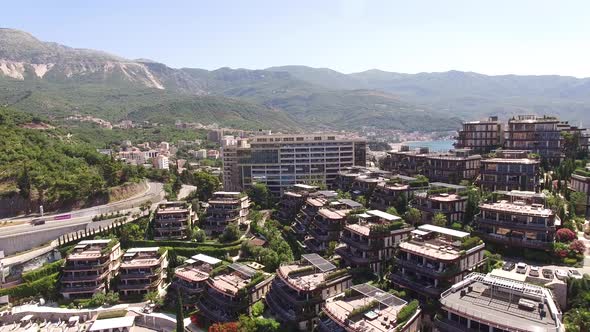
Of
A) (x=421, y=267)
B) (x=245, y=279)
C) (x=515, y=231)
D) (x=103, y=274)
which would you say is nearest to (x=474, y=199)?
(x=515, y=231)

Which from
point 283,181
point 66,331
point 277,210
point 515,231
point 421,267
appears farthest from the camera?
point 283,181

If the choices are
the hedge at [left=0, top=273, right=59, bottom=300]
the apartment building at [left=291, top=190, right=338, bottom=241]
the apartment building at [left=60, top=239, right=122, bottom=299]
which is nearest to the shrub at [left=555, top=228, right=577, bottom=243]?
the apartment building at [left=291, top=190, right=338, bottom=241]

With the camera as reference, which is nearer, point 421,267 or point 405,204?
point 421,267

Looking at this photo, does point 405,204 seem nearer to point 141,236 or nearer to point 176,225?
point 176,225

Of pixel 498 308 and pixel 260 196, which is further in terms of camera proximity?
pixel 260 196

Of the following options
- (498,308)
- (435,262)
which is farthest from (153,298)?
(498,308)

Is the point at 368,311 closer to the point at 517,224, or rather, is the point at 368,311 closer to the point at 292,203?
the point at 517,224
